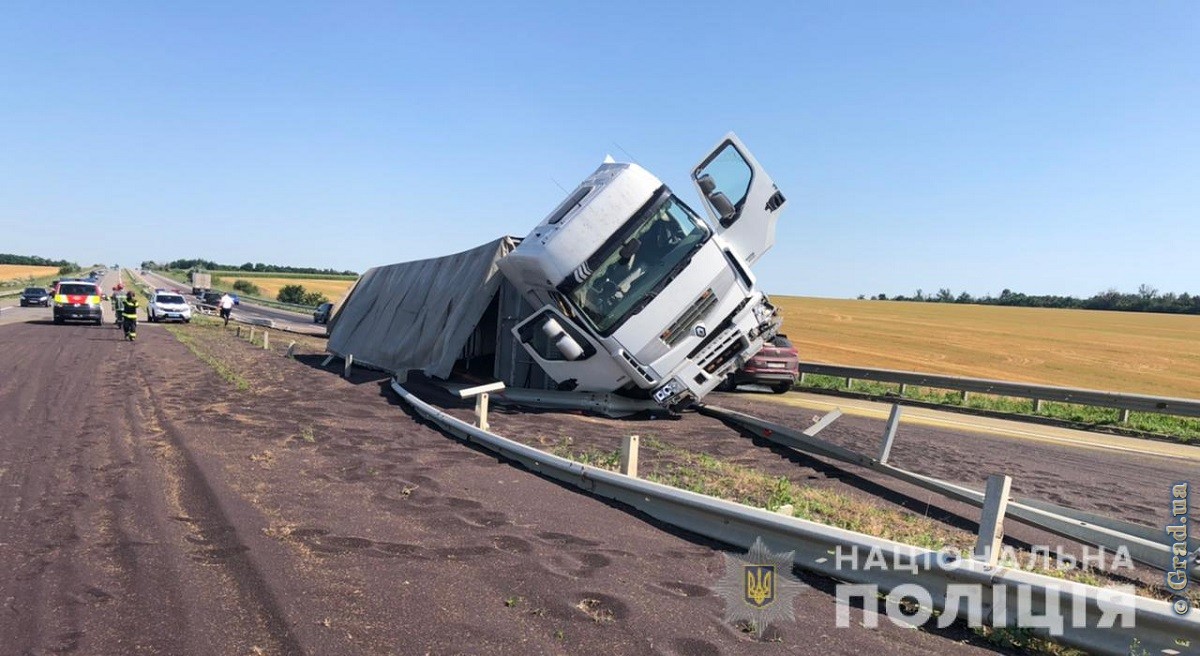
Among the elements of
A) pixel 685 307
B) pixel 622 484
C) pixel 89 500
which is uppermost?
pixel 685 307

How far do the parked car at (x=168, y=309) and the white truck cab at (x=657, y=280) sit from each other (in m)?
27.2

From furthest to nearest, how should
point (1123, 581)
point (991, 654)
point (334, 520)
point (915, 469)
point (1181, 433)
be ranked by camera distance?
point (1181, 433) < point (915, 469) < point (334, 520) < point (1123, 581) < point (991, 654)

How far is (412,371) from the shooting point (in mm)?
15250

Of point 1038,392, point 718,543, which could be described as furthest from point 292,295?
point 718,543

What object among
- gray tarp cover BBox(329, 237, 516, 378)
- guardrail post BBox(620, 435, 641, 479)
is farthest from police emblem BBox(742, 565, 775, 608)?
gray tarp cover BBox(329, 237, 516, 378)

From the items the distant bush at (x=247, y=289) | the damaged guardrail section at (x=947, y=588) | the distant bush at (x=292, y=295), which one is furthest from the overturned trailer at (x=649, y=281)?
the distant bush at (x=247, y=289)

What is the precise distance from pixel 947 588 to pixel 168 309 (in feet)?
115


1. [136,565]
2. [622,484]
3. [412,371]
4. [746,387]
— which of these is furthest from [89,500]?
[746,387]

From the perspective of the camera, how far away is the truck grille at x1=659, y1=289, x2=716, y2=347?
10.5 m

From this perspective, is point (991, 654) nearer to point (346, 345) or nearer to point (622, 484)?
point (622, 484)

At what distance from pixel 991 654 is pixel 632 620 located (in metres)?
1.61

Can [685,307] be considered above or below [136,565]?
above

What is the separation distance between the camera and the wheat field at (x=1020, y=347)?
27.1 metres

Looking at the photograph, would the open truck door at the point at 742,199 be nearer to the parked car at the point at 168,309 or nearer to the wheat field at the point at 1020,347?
the wheat field at the point at 1020,347
